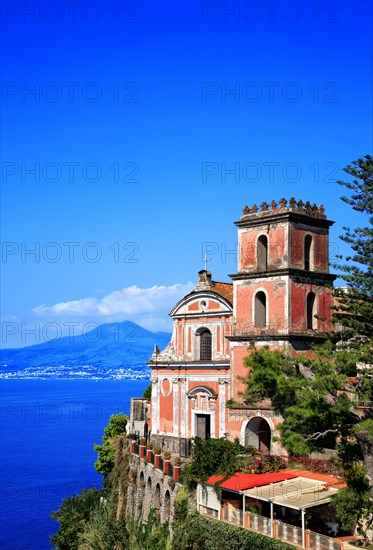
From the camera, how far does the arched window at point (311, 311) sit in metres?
33.2

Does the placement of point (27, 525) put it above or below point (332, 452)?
below

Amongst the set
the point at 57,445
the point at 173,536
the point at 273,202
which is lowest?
the point at 57,445

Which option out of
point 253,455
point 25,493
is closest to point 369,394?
point 253,455

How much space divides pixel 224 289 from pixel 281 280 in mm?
8236

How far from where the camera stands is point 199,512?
28891mm

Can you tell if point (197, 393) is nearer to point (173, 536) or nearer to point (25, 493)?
point (173, 536)

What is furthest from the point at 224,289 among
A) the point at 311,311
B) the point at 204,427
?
the point at 311,311

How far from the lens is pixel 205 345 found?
134 feet

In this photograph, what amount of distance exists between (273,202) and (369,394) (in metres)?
11.9

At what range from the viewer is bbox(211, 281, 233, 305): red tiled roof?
39.4 metres

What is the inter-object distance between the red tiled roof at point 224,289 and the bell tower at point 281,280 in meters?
4.82

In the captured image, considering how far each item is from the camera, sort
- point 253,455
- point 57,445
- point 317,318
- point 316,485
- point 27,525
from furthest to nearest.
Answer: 1. point 57,445
2. point 27,525
3. point 317,318
4. point 253,455
5. point 316,485

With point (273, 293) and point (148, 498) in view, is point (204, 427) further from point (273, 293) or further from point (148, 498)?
point (273, 293)

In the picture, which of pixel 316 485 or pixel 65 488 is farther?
pixel 65 488
